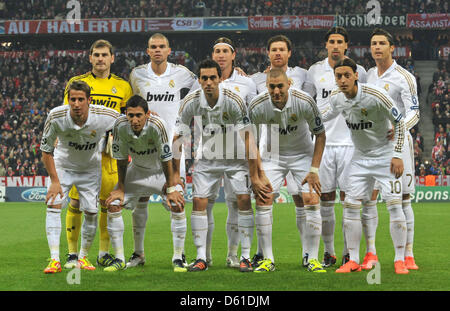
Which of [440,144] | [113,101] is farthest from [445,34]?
[113,101]

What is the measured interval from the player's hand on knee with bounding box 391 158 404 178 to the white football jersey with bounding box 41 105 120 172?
3.39m

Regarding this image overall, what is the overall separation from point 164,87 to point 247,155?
1838 mm

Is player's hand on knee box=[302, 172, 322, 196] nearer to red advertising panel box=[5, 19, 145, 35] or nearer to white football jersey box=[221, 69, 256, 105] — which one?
white football jersey box=[221, 69, 256, 105]

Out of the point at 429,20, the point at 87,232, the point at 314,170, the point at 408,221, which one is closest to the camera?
the point at 314,170

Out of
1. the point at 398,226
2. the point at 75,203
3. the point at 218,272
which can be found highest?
the point at 75,203

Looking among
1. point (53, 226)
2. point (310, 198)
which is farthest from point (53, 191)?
point (310, 198)

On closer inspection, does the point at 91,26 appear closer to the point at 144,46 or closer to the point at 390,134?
the point at 144,46

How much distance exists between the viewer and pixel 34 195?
25.9m

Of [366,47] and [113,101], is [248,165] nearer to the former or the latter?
[113,101]

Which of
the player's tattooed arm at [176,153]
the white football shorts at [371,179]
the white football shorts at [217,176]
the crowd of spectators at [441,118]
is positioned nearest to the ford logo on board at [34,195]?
the crowd of spectators at [441,118]

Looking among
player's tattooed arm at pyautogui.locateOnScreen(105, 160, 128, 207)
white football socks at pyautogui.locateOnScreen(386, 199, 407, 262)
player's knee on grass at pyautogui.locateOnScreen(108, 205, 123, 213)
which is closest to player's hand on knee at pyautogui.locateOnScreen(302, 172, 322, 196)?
white football socks at pyautogui.locateOnScreen(386, 199, 407, 262)

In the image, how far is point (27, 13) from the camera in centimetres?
3741

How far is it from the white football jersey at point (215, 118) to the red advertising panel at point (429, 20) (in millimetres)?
28015

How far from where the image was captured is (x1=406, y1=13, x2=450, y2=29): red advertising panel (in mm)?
33938
